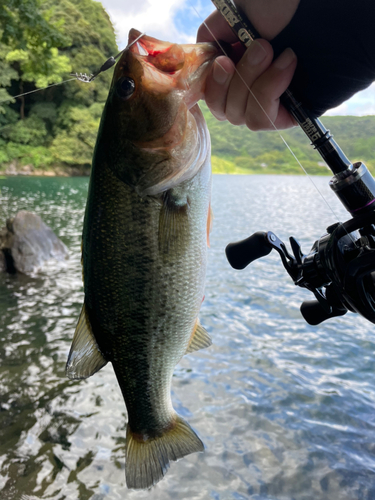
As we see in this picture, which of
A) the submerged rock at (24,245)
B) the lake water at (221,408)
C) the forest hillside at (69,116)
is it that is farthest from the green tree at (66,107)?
the lake water at (221,408)

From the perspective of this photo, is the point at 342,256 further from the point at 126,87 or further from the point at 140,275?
the point at 126,87

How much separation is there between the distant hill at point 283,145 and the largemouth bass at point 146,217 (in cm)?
68

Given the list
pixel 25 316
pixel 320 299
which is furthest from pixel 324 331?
pixel 320 299

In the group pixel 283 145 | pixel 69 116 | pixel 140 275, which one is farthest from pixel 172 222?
pixel 69 116

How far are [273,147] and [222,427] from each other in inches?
1286

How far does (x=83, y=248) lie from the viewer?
58.1 inches

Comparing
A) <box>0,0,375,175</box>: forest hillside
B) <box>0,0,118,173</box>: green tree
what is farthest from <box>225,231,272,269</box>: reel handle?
<box>0,0,118,173</box>: green tree

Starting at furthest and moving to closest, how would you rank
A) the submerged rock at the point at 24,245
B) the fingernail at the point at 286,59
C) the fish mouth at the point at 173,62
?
the submerged rock at the point at 24,245, the fingernail at the point at 286,59, the fish mouth at the point at 173,62

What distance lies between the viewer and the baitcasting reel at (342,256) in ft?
4.58

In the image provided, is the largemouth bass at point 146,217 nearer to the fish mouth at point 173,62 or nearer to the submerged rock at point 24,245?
the fish mouth at point 173,62

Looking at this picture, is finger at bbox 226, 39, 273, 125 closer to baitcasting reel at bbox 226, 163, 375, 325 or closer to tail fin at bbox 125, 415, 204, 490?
baitcasting reel at bbox 226, 163, 375, 325

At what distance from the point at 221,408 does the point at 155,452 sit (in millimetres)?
3677

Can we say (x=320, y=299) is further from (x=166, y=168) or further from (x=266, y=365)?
(x=266, y=365)

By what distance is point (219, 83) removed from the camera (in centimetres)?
149
